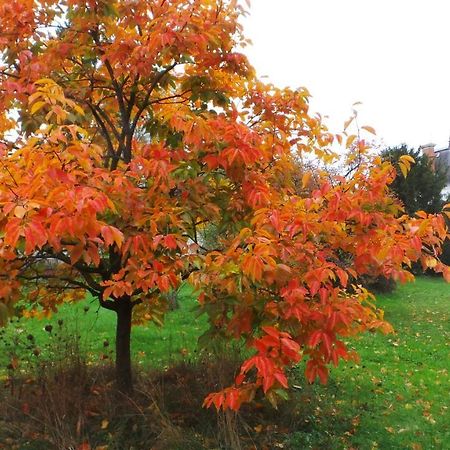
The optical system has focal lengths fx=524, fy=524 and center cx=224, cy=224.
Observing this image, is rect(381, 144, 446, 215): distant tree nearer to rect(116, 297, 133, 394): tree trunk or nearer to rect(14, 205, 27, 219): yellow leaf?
rect(116, 297, 133, 394): tree trunk

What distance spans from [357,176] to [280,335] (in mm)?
1148

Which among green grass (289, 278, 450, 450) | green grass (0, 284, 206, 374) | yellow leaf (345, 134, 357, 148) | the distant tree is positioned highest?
the distant tree

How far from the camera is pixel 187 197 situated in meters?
3.28

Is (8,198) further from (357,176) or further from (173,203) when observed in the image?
(357,176)

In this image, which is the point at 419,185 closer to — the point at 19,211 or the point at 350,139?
the point at 350,139

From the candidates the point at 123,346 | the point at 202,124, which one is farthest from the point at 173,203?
the point at 123,346

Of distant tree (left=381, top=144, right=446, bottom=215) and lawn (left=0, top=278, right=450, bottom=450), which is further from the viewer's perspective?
distant tree (left=381, top=144, right=446, bottom=215)

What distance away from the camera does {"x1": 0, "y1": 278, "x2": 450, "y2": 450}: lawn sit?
430 centimetres

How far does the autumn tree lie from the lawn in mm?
675

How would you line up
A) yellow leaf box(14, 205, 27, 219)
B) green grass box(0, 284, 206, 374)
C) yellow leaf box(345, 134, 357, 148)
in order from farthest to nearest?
green grass box(0, 284, 206, 374), yellow leaf box(345, 134, 357, 148), yellow leaf box(14, 205, 27, 219)

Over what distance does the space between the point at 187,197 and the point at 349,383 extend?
3.53 m

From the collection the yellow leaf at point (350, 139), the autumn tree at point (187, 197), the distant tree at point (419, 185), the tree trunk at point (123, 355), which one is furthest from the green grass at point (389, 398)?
the distant tree at point (419, 185)

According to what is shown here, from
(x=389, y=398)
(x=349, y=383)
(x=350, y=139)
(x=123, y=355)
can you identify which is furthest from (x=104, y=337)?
(x=350, y=139)

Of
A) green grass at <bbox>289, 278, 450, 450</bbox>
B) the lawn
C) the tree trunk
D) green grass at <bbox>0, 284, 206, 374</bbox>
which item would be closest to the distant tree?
the lawn
